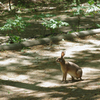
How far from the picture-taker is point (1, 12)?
17906mm

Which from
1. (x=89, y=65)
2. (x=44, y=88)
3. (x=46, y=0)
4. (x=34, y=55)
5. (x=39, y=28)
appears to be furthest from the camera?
(x=46, y=0)

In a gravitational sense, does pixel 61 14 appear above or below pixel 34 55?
above

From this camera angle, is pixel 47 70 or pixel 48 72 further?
pixel 47 70

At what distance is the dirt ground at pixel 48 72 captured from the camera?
5000 millimetres

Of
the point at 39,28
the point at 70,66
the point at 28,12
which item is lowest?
the point at 70,66

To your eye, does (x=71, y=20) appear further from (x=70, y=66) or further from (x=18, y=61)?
(x=70, y=66)

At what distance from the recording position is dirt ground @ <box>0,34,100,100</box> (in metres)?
5.00

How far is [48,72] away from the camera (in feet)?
23.4

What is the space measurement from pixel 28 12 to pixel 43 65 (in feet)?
34.4

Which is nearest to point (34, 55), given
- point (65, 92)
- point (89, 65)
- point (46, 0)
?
point (89, 65)

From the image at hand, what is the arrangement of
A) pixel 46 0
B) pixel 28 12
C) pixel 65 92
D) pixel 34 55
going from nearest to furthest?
pixel 65 92, pixel 34 55, pixel 28 12, pixel 46 0

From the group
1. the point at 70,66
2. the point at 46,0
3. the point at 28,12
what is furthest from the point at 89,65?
the point at 46,0

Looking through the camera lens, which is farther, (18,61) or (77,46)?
(77,46)

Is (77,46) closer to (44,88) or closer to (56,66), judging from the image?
(56,66)
